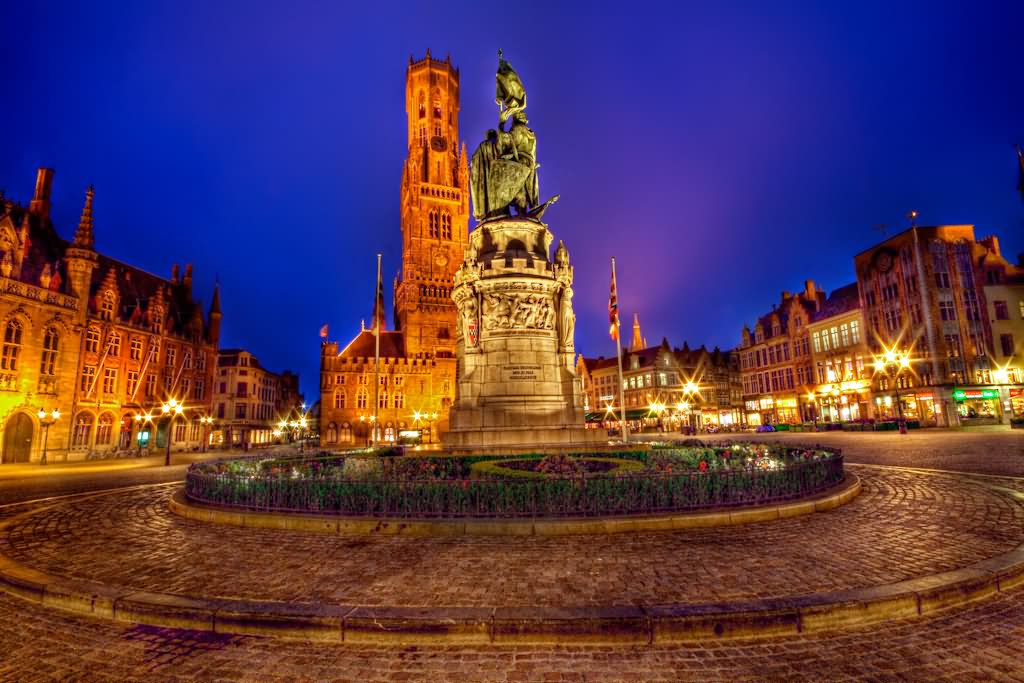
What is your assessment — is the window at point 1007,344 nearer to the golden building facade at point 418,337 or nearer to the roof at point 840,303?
the roof at point 840,303

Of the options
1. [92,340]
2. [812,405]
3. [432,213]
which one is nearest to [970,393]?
[812,405]

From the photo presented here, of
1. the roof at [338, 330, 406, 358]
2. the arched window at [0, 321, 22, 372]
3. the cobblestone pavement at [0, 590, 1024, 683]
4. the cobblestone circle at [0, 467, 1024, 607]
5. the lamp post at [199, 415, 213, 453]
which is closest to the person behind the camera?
the cobblestone pavement at [0, 590, 1024, 683]

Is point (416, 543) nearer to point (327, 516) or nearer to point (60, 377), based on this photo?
point (327, 516)

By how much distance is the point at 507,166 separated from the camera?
21234mm

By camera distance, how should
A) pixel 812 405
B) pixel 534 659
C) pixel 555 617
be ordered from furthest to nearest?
pixel 812 405 → pixel 555 617 → pixel 534 659

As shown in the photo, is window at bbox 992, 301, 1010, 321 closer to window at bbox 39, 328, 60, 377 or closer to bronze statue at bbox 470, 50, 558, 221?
bronze statue at bbox 470, 50, 558, 221

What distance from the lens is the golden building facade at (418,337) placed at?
252 feet

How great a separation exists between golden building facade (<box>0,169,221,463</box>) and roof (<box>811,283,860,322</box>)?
7508cm

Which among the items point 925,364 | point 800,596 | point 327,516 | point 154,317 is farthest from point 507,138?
point 925,364

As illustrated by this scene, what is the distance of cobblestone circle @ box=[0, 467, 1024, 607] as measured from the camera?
582 centimetres

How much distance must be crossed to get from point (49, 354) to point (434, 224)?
180ft

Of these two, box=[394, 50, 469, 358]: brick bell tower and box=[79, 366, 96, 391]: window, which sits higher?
box=[394, 50, 469, 358]: brick bell tower

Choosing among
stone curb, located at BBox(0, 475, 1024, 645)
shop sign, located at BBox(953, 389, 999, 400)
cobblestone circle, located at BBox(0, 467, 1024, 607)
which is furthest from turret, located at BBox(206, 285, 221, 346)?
shop sign, located at BBox(953, 389, 999, 400)

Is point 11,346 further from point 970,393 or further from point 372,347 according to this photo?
point 970,393
